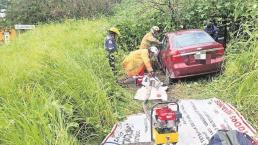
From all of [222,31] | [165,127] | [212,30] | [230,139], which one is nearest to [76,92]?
[165,127]

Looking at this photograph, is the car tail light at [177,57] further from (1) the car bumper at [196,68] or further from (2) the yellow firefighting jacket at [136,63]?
(2) the yellow firefighting jacket at [136,63]

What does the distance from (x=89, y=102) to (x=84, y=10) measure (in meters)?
27.0

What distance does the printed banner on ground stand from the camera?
6.62 m

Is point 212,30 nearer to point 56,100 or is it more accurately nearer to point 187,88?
point 187,88

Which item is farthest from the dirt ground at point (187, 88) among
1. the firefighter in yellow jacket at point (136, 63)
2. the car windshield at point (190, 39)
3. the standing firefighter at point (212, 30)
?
the standing firefighter at point (212, 30)

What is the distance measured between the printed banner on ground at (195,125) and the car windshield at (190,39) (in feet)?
8.14

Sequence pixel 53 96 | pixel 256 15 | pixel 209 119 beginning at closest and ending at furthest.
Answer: pixel 53 96, pixel 209 119, pixel 256 15

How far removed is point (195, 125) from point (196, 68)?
3.03 m

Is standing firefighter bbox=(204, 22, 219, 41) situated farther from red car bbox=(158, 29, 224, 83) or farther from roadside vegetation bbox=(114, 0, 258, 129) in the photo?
red car bbox=(158, 29, 224, 83)

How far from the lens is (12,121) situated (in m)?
5.21

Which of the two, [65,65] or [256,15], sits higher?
[256,15]

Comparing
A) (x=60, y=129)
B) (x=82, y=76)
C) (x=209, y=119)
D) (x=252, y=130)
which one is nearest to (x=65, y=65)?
(x=82, y=76)

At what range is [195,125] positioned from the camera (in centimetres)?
720

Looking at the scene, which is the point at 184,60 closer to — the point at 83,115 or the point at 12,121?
the point at 83,115
